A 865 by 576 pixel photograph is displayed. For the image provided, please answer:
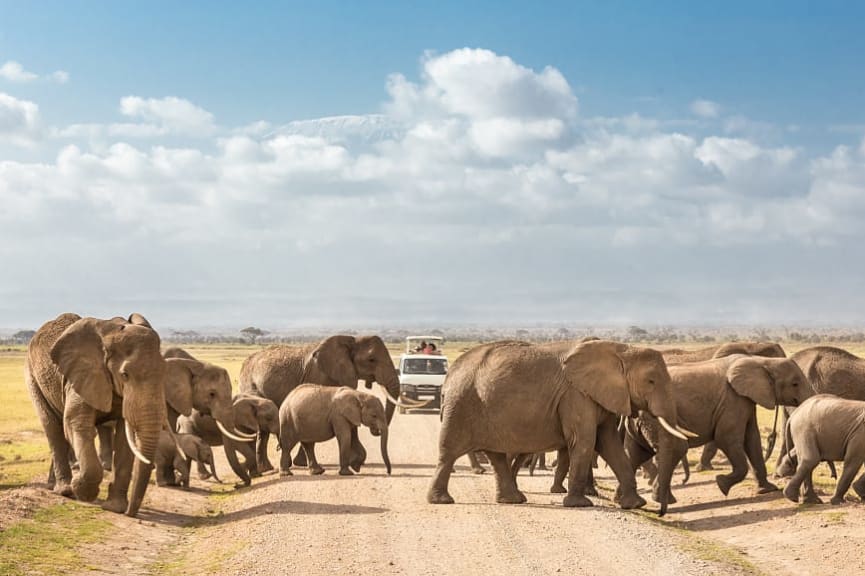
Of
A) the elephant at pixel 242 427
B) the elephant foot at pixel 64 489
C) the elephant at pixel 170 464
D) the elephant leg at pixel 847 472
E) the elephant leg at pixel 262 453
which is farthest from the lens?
the elephant leg at pixel 262 453

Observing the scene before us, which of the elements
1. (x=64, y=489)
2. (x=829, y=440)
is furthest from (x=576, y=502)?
(x=64, y=489)

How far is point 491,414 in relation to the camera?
790 inches

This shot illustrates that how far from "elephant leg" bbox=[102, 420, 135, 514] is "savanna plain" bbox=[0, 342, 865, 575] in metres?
0.30

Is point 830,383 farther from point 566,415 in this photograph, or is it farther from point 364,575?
point 364,575

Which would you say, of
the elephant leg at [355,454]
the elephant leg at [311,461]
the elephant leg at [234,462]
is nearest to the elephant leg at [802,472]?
the elephant leg at [355,454]

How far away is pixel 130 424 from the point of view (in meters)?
17.4

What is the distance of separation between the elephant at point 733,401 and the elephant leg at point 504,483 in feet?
10.4

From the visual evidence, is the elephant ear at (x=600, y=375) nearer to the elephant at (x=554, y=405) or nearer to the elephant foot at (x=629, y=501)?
the elephant at (x=554, y=405)

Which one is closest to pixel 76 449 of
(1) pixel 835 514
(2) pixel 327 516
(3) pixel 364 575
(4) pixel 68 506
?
(4) pixel 68 506

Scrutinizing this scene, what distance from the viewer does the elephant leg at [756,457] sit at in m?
22.0

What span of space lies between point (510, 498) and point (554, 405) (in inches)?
68.1

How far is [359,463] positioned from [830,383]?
38.6 feet

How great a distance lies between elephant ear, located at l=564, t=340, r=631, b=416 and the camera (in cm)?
1977

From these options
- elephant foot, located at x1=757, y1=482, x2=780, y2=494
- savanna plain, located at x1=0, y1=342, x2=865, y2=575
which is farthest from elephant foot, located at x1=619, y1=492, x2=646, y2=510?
elephant foot, located at x1=757, y1=482, x2=780, y2=494
